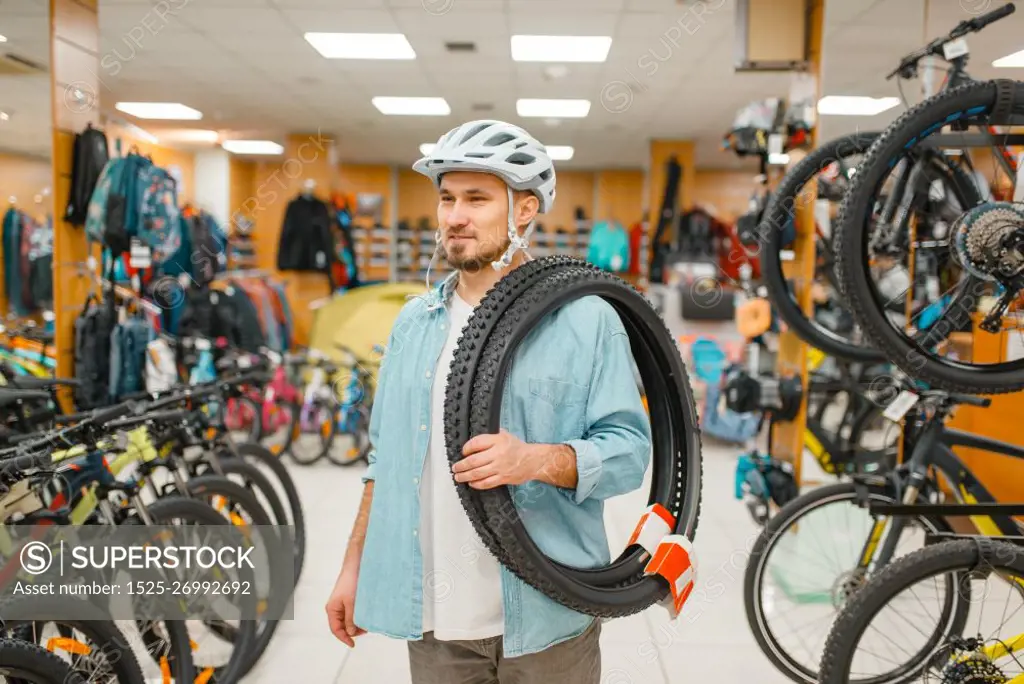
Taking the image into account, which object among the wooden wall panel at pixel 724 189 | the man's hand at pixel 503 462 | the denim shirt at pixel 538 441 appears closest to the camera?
the man's hand at pixel 503 462

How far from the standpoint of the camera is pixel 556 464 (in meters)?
1.17

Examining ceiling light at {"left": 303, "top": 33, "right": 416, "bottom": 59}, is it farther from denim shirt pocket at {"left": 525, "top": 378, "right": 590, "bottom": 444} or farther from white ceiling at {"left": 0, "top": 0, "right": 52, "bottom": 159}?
denim shirt pocket at {"left": 525, "top": 378, "right": 590, "bottom": 444}

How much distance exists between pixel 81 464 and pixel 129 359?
1.87 m

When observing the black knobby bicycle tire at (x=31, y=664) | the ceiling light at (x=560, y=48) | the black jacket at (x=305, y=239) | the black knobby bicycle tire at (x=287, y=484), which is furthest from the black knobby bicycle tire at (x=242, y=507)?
the black jacket at (x=305, y=239)

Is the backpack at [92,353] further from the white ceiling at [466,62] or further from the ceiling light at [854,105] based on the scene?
the ceiling light at [854,105]

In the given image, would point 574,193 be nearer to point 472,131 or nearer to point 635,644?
point 635,644

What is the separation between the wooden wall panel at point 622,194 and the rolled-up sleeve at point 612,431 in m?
11.8

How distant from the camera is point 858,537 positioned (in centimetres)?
343

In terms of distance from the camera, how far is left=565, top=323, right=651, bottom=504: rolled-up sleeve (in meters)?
1.20

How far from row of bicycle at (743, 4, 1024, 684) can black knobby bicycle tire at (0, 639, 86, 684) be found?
5.36 ft

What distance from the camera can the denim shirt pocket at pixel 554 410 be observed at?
49.8 inches

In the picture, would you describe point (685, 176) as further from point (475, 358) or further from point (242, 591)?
point (475, 358)

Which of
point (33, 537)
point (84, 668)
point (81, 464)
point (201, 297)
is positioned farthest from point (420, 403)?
point (201, 297)

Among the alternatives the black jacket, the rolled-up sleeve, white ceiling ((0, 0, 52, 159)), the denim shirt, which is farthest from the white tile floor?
the black jacket
